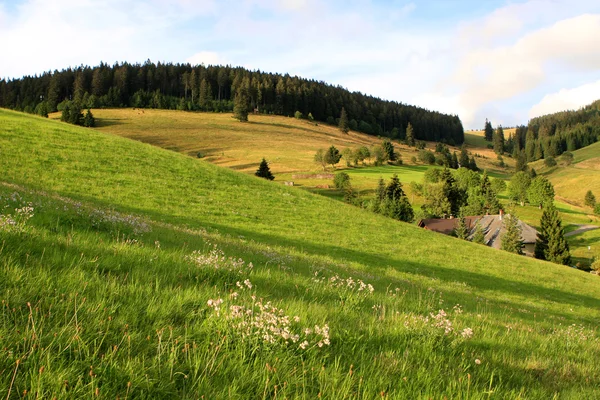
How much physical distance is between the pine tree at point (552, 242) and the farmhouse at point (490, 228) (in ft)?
11.6

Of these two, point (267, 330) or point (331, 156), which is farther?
point (331, 156)

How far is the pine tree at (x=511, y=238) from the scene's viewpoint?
7194 cm

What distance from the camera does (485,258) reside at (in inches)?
1251

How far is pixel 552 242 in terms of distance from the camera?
75625mm

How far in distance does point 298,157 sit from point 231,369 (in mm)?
132050

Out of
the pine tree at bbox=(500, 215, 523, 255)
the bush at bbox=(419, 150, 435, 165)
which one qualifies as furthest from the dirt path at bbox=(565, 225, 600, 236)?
the bush at bbox=(419, 150, 435, 165)

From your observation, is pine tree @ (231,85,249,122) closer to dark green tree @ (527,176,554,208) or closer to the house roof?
the house roof

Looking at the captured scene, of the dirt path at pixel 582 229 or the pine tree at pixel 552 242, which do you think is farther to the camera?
the dirt path at pixel 582 229

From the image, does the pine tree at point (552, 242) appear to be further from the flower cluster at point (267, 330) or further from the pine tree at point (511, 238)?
the flower cluster at point (267, 330)

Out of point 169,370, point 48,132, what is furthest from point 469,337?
point 48,132

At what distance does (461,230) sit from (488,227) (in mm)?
11195

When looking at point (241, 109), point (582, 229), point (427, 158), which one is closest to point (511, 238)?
point (582, 229)

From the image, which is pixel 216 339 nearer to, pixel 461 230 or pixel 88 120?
pixel 461 230

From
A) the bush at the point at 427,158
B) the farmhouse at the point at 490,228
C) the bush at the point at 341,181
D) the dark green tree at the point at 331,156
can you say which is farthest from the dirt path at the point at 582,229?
the dark green tree at the point at 331,156
